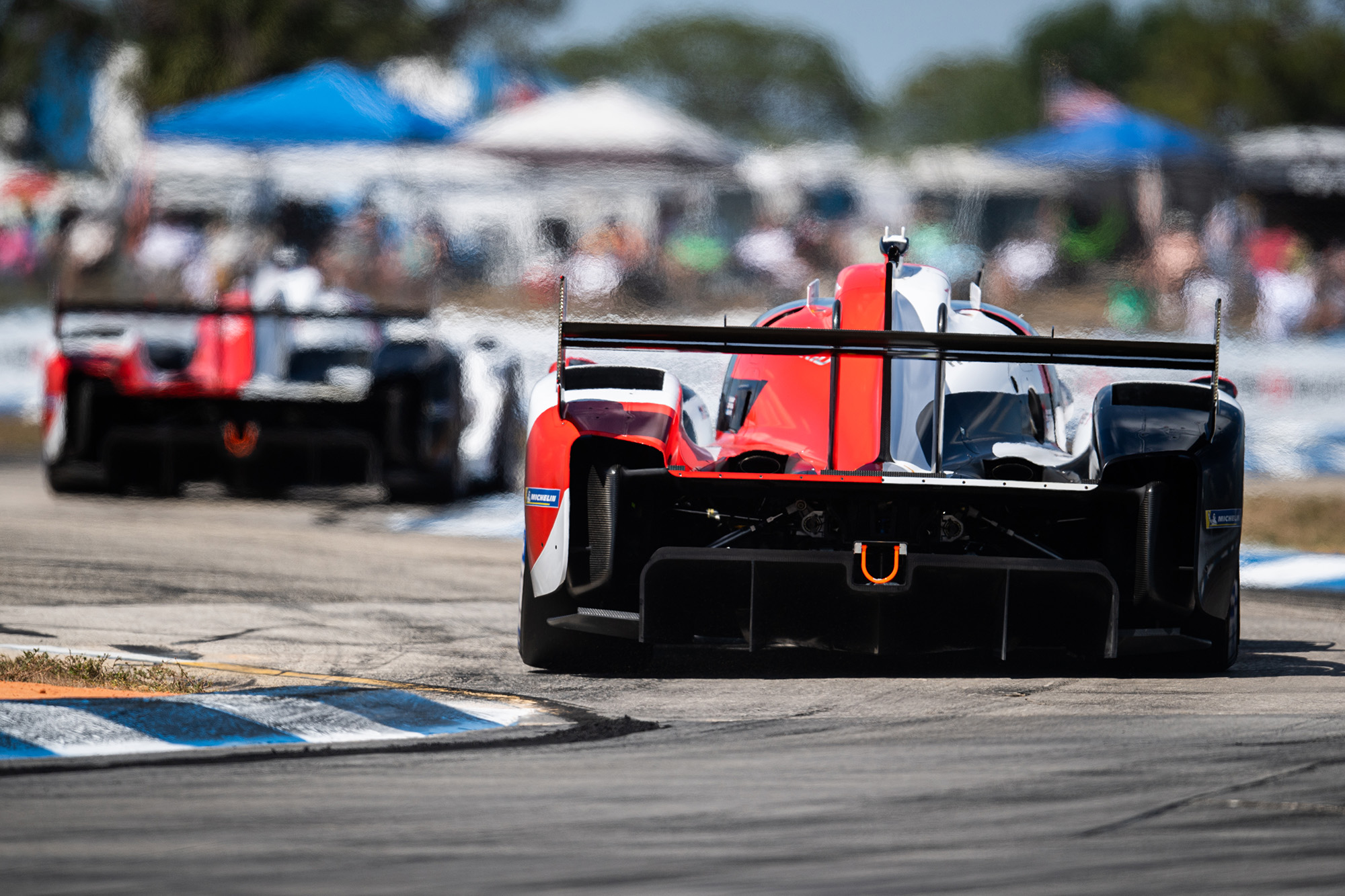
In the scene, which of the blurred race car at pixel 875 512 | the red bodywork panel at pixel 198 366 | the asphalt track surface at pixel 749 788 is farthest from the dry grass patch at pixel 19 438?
the blurred race car at pixel 875 512

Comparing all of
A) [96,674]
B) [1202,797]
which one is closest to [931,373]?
[1202,797]

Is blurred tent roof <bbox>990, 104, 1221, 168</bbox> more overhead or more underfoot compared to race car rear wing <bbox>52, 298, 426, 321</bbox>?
more overhead

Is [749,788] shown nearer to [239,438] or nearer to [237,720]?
[237,720]

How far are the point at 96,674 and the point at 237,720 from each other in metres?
0.86

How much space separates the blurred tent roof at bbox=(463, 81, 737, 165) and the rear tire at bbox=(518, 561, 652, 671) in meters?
17.4

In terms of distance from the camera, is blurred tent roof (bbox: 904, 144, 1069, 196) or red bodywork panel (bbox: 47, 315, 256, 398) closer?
red bodywork panel (bbox: 47, 315, 256, 398)

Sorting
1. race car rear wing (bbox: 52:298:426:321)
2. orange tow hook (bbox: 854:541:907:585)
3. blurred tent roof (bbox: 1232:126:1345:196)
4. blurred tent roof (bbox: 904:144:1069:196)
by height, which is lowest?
orange tow hook (bbox: 854:541:907:585)

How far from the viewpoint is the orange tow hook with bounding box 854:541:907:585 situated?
240 inches

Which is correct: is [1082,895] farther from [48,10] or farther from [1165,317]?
[48,10]

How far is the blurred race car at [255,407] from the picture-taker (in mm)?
11859

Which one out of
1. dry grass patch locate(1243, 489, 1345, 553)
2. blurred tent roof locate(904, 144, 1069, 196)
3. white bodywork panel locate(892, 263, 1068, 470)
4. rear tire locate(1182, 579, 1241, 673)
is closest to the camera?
rear tire locate(1182, 579, 1241, 673)

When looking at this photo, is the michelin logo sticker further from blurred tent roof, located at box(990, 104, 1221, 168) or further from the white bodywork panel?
blurred tent roof, located at box(990, 104, 1221, 168)

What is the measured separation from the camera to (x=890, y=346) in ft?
20.9

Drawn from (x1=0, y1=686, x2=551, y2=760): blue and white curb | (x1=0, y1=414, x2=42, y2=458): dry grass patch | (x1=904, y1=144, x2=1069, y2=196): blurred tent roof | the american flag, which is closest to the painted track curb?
(x1=0, y1=686, x2=551, y2=760): blue and white curb
